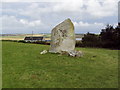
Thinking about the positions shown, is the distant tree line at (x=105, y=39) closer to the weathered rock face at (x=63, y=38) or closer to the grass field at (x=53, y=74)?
the weathered rock face at (x=63, y=38)

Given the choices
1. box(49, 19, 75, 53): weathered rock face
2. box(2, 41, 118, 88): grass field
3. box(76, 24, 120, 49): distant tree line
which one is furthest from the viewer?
box(76, 24, 120, 49): distant tree line

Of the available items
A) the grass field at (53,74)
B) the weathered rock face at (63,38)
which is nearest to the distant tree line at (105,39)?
the weathered rock face at (63,38)

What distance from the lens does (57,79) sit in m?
10.5

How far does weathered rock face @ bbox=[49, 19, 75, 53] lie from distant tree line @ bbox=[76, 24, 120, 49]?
17.6 meters

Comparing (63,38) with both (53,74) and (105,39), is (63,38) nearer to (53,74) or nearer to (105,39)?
(53,74)

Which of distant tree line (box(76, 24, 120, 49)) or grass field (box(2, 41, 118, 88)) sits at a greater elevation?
distant tree line (box(76, 24, 120, 49))

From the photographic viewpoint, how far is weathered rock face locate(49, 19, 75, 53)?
1792cm

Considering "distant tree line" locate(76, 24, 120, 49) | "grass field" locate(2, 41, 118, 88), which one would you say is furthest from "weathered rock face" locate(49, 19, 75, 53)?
"distant tree line" locate(76, 24, 120, 49)

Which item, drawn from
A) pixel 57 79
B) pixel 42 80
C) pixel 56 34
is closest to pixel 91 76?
pixel 57 79

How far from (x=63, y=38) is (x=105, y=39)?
23295 millimetres

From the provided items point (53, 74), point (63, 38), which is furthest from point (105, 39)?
point (53, 74)

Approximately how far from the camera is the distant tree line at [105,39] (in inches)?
1426

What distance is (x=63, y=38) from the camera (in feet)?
58.9

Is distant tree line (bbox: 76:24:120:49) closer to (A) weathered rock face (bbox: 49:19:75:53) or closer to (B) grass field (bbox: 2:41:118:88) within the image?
(A) weathered rock face (bbox: 49:19:75:53)
